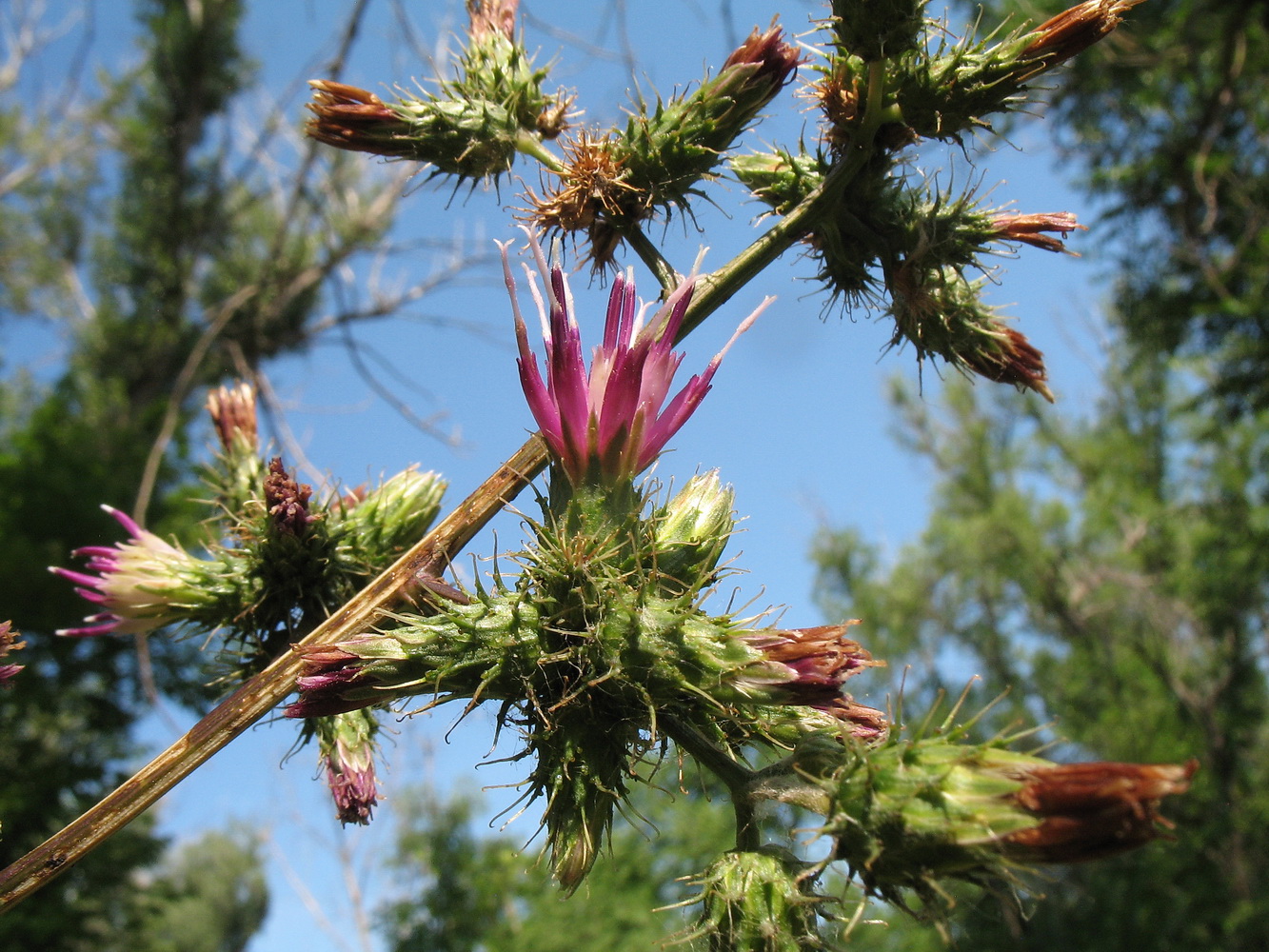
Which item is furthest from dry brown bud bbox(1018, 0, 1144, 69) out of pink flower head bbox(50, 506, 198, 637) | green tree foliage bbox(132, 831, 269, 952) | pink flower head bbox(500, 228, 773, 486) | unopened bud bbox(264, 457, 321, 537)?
green tree foliage bbox(132, 831, 269, 952)

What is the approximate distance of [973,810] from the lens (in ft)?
4.34

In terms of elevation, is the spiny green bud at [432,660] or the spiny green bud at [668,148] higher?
the spiny green bud at [668,148]

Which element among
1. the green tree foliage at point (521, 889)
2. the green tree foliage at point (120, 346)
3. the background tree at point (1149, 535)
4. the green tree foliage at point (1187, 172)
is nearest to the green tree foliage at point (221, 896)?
the green tree foliage at point (521, 889)

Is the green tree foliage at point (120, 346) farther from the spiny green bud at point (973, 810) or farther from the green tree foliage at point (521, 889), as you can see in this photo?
the green tree foliage at point (521, 889)

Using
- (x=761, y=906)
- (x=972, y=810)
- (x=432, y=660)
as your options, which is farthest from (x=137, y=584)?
(x=972, y=810)

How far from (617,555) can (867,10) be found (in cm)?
126

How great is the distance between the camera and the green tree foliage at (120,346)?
869 centimetres

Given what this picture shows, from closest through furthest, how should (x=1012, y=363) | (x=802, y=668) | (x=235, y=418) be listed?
1. (x=802, y=668)
2. (x=1012, y=363)
3. (x=235, y=418)

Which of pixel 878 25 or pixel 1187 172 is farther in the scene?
pixel 1187 172

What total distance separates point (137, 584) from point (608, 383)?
141 centimetres

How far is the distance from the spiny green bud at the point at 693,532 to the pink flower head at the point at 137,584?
4.18ft

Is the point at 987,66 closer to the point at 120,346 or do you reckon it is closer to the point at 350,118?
the point at 350,118

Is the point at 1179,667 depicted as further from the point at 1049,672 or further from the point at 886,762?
the point at 886,762

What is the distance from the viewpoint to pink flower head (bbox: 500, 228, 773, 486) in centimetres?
175
